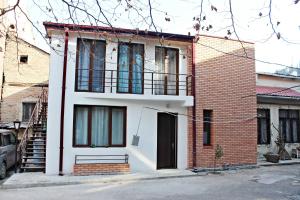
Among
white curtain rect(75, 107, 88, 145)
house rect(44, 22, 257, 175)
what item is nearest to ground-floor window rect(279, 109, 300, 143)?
house rect(44, 22, 257, 175)

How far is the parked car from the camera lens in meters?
11.9

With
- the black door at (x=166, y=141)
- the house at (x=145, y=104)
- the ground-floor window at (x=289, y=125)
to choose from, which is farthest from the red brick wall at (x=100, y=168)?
the ground-floor window at (x=289, y=125)

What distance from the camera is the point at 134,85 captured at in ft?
43.8

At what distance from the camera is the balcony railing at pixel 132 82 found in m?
12.8

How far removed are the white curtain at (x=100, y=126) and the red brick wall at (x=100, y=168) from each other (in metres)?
0.95

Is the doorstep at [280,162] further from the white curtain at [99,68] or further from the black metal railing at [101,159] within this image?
the white curtain at [99,68]

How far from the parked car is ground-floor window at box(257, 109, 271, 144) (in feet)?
38.6

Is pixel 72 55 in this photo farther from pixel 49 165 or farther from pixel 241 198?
pixel 241 198

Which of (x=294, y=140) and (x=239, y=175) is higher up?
(x=294, y=140)

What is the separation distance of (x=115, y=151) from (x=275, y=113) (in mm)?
9278

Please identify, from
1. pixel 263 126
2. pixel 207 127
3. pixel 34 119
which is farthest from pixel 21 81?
pixel 263 126

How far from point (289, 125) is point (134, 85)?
966cm

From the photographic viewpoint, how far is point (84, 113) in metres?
12.8

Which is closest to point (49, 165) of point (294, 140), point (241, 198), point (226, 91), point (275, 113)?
point (241, 198)
